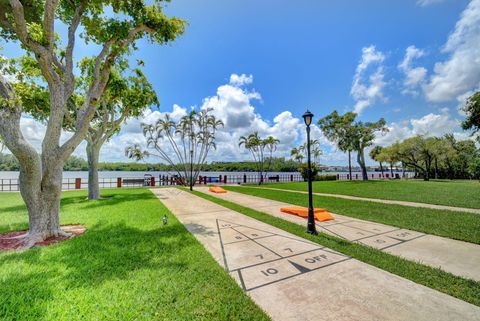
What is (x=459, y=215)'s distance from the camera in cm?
716

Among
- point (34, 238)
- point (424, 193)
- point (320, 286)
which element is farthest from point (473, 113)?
point (34, 238)

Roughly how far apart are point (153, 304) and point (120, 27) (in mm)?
7417

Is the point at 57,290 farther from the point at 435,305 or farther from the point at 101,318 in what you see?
the point at 435,305

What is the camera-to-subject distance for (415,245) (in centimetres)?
469

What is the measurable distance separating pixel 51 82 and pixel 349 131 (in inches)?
1215

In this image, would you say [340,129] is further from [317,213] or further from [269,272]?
[269,272]

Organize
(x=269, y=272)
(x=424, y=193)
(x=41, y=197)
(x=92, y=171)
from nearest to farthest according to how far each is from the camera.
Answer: (x=269, y=272) → (x=41, y=197) → (x=92, y=171) → (x=424, y=193)

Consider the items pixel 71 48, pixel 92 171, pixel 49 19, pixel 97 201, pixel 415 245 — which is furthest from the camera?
pixel 92 171

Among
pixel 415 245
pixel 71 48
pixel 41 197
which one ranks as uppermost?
pixel 71 48

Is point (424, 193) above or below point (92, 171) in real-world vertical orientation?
below

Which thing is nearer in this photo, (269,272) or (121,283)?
(121,283)

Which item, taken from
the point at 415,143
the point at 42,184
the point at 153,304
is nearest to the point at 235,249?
the point at 153,304

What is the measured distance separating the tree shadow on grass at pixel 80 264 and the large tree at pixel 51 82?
1345mm

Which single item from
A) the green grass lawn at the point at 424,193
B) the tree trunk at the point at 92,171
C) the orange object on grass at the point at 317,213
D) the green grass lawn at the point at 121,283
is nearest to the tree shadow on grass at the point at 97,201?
the tree trunk at the point at 92,171
